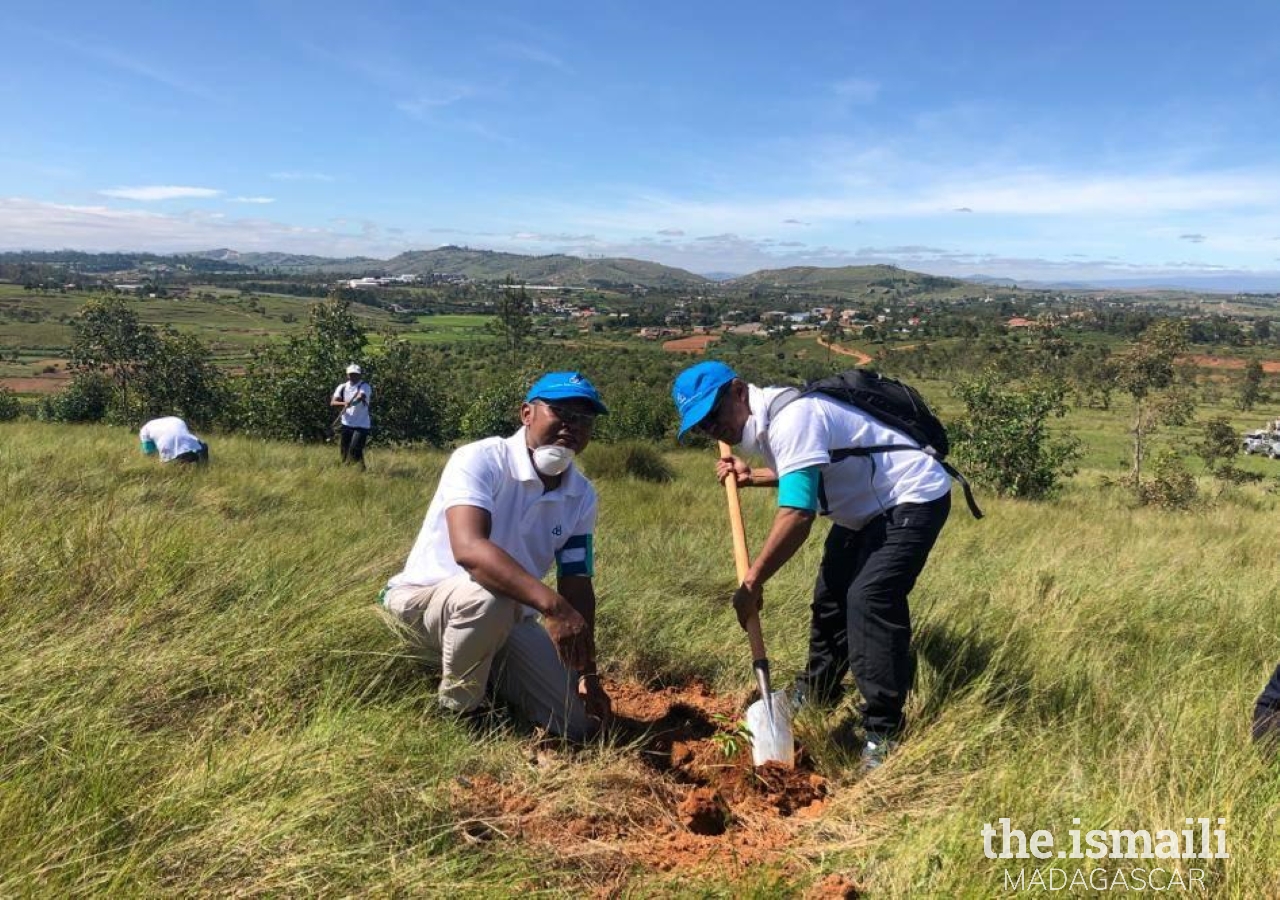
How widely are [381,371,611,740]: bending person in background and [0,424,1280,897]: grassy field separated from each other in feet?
0.53

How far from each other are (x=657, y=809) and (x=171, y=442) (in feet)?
20.9

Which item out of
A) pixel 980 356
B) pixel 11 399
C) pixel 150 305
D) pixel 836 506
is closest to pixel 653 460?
pixel 836 506

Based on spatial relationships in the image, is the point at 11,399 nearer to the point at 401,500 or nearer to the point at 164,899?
the point at 401,500

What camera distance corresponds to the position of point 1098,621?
367 centimetres

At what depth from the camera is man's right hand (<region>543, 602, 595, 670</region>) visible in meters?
2.42

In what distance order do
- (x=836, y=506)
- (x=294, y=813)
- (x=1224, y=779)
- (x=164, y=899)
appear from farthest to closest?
(x=836, y=506) → (x=1224, y=779) → (x=294, y=813) → (x=164, y=899)

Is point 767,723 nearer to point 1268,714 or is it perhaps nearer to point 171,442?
point 1268,714

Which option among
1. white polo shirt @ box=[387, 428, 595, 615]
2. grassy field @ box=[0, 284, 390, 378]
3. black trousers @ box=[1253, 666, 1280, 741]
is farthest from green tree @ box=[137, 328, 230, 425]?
black trousers @ box=[1253, 666, 1280, 741]

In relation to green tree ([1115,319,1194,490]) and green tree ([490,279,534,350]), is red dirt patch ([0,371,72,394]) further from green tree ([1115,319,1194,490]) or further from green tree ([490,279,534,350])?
green tree ([1115,319,1194,490])

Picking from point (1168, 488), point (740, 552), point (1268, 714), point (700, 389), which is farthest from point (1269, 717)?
point (1168, 488)

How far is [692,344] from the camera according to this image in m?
95.2

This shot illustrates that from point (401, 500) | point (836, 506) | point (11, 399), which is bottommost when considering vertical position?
point (11, 399)

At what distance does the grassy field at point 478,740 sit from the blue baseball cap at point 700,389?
124 centimetres

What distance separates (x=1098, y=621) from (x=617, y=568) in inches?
103
